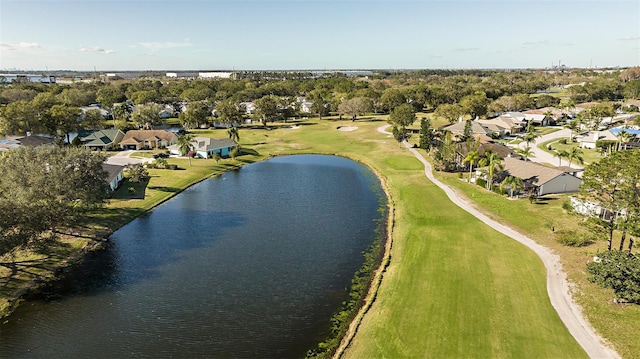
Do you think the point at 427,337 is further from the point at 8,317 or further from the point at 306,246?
the point at 8,317

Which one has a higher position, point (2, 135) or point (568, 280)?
point (2, 135)

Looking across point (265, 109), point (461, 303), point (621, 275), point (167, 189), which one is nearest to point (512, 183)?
point (621, 275)

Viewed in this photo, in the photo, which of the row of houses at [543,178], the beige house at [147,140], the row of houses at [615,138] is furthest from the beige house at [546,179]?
the beige house at [147,140]

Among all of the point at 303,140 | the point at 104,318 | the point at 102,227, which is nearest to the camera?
the point at 104,318

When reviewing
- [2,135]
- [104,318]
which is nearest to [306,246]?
[104,318]

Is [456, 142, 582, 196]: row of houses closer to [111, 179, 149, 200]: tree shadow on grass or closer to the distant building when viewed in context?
[111, 179, 149, 200]: tree shadow on grass

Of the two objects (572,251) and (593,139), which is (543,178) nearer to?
(572,251)

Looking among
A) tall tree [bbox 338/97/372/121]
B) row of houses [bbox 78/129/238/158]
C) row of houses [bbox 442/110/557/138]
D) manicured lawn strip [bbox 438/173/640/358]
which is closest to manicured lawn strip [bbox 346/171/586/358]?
manicured lawn strip [bbox 438/173/640/358]
